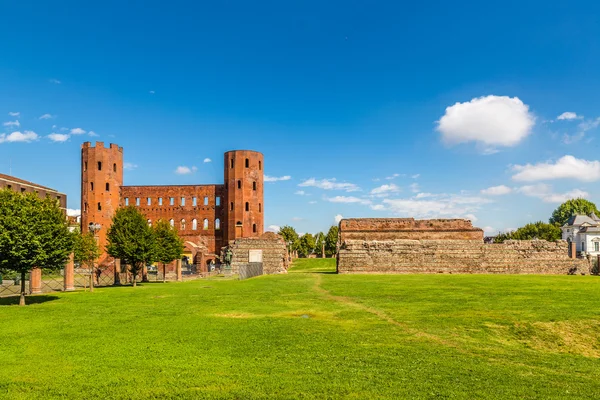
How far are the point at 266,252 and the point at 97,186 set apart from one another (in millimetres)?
31080

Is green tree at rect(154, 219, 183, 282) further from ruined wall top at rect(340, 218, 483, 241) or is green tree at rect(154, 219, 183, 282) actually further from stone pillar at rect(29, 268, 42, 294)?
ruined wall top at rect(340, 218, 483, 241)

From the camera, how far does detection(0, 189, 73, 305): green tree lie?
18078 millimetres

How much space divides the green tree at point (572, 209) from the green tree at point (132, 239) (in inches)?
3736


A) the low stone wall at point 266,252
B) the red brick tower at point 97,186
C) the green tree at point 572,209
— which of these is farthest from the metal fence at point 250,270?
the green tree at point 572,209

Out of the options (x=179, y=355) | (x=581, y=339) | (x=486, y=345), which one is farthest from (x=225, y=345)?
(x=581, y=339)

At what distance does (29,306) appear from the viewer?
18078mm

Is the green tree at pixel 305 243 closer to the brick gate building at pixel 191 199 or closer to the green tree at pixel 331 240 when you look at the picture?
the green tree at pixel 331 240

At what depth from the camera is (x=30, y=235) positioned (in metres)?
18.3

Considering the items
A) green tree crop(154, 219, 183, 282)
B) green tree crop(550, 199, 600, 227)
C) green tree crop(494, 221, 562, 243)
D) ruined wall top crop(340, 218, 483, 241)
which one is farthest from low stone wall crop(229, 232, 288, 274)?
green tree crop(550, 199, 600, 227)

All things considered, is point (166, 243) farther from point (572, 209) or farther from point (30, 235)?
point (572, 209)

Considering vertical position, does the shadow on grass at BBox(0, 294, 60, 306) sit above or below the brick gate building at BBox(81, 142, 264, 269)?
below

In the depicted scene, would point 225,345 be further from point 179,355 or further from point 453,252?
point 453,252

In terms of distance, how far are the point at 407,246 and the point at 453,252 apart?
4236mm

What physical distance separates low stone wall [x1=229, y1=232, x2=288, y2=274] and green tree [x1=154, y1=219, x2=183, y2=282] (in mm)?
13087
